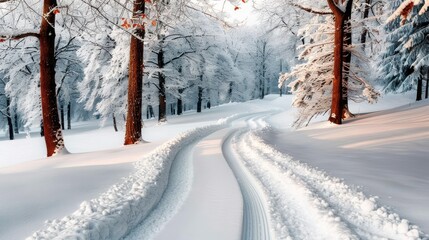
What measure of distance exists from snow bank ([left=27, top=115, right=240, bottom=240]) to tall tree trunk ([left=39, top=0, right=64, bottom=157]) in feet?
12.7

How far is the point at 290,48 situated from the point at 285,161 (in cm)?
2507

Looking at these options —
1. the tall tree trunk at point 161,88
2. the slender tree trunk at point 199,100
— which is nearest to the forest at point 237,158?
the tall tree trunk at point 161,88

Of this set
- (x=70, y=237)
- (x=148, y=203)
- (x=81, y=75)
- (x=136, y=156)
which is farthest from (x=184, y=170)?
(x=81, y=75)

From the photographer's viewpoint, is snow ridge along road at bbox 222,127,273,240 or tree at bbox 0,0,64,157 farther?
tree at bbox 0,0,64,157

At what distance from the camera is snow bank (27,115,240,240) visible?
11.6 feet

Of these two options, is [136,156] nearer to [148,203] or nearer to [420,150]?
[148,203]

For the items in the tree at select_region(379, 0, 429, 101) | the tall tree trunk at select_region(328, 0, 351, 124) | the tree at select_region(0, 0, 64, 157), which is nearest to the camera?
the tree at select_region(0, 0, 64, 157)

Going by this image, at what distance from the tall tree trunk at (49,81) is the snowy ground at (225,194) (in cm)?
97

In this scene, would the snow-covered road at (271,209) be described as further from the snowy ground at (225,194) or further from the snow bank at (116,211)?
the snow bank at (116,211)

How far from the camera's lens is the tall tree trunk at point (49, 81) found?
8695mm

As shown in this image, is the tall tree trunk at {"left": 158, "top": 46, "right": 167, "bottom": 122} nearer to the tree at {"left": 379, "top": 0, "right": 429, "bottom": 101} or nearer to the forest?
the forest

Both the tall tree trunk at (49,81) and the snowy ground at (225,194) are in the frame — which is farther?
the tall tree trunk at (49,81)

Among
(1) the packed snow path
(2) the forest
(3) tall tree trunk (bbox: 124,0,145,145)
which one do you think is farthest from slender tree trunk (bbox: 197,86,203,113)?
(1) the packed snow path

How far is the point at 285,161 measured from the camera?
7898mm
